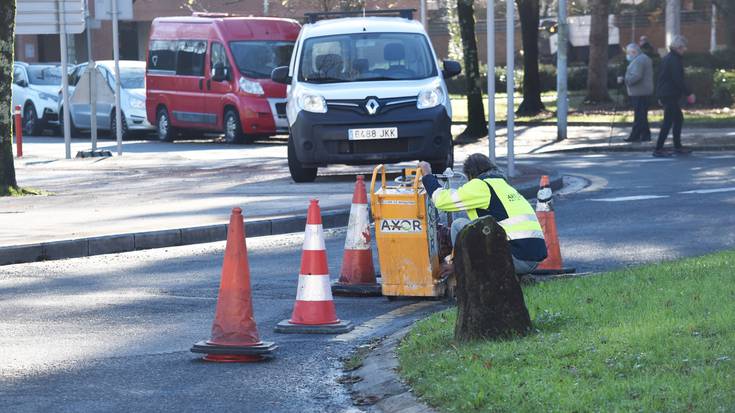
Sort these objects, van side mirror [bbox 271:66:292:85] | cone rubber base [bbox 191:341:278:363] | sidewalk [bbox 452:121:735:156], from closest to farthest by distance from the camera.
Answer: cone rubber base [bbox 191:341:278:363]
van side mirror [bbox 271:66:292:85]
sidewalk [bbox 452:121:735:156]

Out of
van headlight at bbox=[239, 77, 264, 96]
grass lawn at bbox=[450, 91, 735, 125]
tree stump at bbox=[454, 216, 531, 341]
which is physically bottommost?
grass lawn at bbox=[450, 91, 735, 125]

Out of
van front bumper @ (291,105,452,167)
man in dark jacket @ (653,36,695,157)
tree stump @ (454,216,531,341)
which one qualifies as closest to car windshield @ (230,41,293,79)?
man in dark jacket @ (653,36,695,157)

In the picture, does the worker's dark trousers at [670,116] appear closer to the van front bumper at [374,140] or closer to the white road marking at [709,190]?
the white road marking at [709,190]

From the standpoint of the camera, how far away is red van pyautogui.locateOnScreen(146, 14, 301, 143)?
2867 centimetres

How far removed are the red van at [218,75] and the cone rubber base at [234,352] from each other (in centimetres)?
2067

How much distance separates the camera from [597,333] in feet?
24.4

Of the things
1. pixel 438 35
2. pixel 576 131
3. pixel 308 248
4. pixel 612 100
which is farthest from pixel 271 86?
pixel 438 35

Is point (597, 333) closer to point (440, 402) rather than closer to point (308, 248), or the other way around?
point (440, 402)

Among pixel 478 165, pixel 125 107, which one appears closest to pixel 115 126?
pixel 125 107

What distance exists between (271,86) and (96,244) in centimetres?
1578

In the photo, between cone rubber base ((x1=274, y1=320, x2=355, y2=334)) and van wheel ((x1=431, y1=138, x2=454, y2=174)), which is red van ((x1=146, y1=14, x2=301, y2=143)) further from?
cone rubber base ((x1=274, y1=320, x2=355, y2=334))

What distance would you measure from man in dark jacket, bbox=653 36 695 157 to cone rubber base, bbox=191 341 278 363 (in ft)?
50.6

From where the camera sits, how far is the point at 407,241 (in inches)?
394

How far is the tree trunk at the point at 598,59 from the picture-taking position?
125 ft
